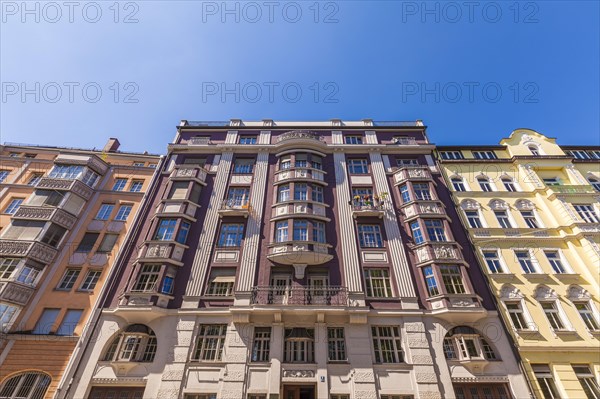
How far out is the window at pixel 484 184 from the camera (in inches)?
1037

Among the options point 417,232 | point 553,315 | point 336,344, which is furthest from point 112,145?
Result: point 553,315

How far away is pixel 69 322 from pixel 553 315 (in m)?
34.6

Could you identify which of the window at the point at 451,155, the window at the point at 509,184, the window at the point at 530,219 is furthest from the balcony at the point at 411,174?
the window at the point at 530,219

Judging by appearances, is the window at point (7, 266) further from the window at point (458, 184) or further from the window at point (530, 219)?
the window at point (530, 219)

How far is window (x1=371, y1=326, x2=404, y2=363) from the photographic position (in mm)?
17734

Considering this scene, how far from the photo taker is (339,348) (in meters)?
18.1

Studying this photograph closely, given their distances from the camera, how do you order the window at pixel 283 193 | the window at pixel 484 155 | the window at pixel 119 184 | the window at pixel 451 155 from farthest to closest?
the window at pixel 451 155 < the window at pixel 484 155 < the window at pixel 119 184 < the window at pixel 283 193

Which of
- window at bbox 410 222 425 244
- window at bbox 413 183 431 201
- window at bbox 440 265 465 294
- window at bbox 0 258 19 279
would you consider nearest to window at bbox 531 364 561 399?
window at bbox 440 265 465 294

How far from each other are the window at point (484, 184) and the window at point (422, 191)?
6090 millimetres

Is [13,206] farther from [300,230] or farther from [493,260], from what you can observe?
[493,260]

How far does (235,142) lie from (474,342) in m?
27.3

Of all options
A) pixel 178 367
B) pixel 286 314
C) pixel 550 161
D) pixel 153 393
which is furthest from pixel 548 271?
pixel 153 393

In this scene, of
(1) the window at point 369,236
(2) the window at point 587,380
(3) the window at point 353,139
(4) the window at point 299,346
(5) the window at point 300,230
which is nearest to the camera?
(2) the window at point 587,380

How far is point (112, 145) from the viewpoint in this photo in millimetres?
31859
